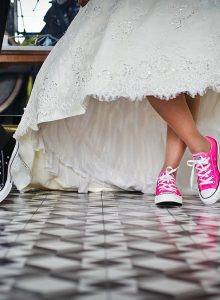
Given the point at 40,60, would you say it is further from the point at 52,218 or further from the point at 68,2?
the point at 52,218

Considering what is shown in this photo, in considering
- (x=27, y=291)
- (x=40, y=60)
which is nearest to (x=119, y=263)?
(x=27, y=291)

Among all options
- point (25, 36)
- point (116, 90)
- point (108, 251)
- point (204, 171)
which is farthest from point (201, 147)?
point (25, 36)

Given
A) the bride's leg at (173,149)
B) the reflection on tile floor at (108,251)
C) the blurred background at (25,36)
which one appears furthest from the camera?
the blurred background at (25,36)

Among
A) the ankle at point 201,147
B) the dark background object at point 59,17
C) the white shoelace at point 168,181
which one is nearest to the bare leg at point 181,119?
the ankle at point 201,147

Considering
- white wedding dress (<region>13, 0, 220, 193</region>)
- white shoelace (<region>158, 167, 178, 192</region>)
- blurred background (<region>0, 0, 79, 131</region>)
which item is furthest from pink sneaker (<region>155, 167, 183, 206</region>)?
blurred background (<region>0, 0, 79, 131</region>)

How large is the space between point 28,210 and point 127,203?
1.14 feet

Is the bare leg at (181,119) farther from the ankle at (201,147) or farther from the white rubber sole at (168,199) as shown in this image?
the white rubber sole at (168,199)

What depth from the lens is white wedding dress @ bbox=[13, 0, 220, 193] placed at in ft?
6.89

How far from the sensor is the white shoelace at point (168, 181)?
2.16m

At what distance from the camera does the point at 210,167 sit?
218 centimetres

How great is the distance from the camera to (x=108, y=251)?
52.7 inches

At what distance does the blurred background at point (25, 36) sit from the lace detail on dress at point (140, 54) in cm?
114

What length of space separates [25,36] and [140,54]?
1.80 meters

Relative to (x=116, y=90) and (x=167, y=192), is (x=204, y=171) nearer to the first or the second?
(x=167, y=192)
